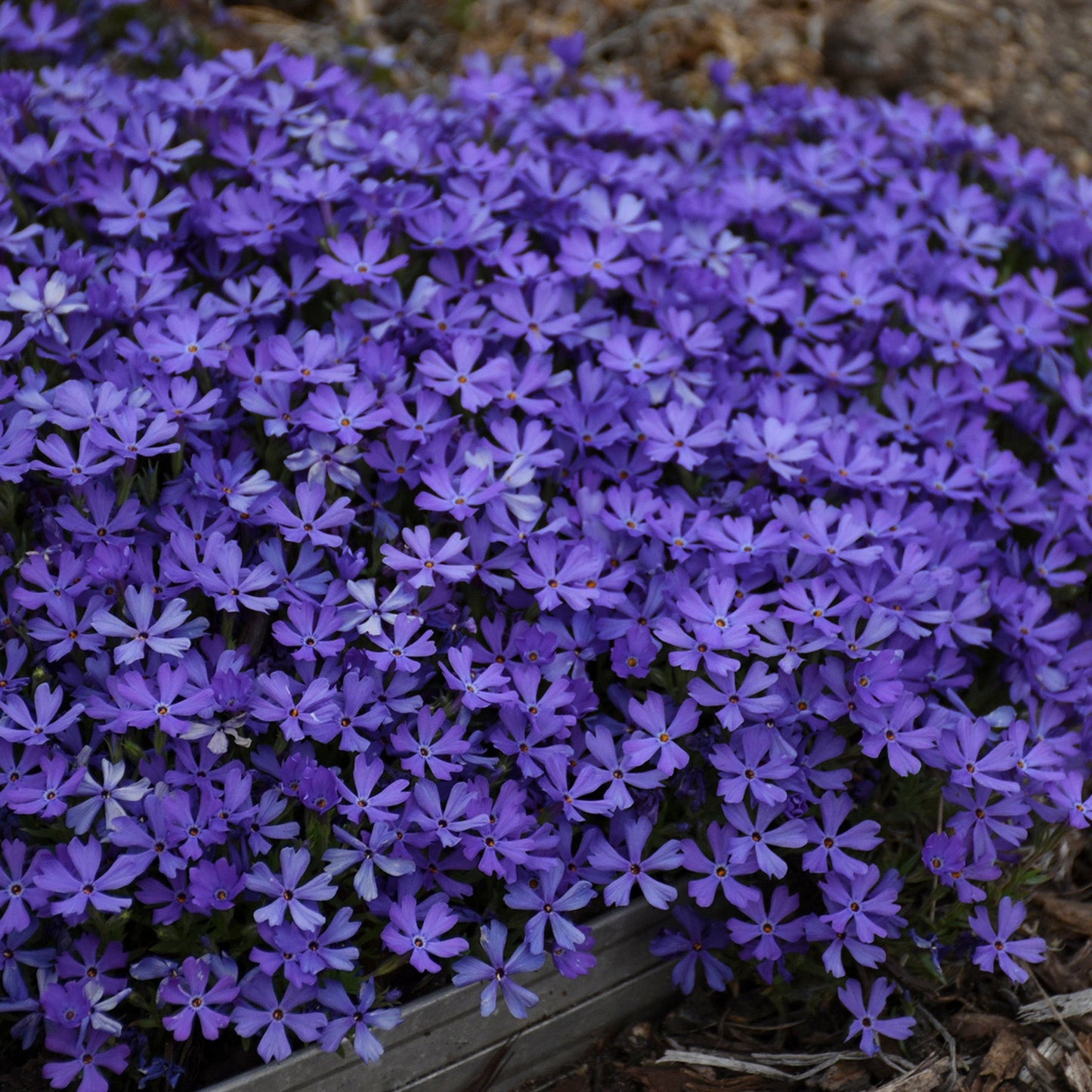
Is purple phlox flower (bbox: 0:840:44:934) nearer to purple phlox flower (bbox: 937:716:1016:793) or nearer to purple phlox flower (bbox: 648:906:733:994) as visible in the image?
purple phlox flower (bbox: 648:906:733:994)

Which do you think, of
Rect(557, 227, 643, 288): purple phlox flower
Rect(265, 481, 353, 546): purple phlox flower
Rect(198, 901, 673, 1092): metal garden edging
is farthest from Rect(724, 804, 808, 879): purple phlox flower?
Rect(557, 227, 643, 288): purple phlox flower

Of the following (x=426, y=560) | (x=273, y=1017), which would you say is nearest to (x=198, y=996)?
(x=273, y=1017)

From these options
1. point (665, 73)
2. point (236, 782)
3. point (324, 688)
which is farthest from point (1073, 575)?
point (665, 73)

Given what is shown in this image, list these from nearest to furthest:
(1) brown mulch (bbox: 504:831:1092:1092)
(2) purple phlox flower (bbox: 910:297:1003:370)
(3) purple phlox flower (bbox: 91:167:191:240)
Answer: (1) brown mulch (bbox: 504:831:1092:1092)
(3) purple phlox flower (bbox: 91:167:191:240)
(2) purple phlox flower (bbox: 910:297:1003:370)

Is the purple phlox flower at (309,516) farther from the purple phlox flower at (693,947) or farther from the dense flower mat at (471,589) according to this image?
the purple phlox flower at (693,947)

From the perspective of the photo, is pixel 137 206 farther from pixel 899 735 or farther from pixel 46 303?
pixel 899 735

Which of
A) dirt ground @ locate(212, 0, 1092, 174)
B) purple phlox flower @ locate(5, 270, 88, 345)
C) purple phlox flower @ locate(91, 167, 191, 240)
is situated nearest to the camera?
purple phlox flower @ locate(5, 270, 88, 345)

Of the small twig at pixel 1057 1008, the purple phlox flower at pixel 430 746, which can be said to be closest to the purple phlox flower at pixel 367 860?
the purple phlox flower at pixel 430 746
